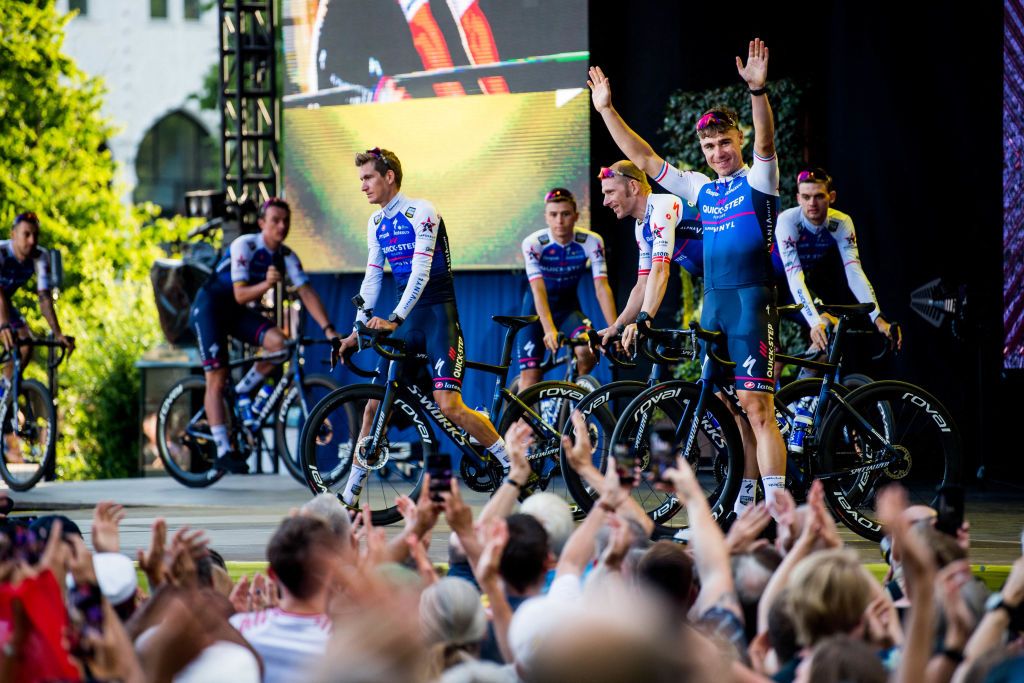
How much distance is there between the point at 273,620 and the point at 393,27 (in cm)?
1003

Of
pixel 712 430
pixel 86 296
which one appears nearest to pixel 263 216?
pixel 712 430

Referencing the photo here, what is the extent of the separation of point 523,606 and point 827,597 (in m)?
0.64

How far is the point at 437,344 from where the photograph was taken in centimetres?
676

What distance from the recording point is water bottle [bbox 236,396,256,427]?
9.68m

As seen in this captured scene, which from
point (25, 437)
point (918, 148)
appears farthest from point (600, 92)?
point (25, 437)

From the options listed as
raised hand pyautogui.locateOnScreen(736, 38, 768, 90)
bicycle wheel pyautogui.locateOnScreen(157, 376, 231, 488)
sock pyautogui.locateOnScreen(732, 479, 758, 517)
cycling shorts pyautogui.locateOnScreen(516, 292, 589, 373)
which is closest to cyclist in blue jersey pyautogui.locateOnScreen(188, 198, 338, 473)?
bicycle wheel pyautogui.locateOnScreen(157, 376, 231, 488)

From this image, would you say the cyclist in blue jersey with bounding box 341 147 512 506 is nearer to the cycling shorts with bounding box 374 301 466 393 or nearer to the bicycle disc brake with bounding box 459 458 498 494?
the cycling shorts with bounding box 374 301 466 393

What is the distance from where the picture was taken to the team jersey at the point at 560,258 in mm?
8727

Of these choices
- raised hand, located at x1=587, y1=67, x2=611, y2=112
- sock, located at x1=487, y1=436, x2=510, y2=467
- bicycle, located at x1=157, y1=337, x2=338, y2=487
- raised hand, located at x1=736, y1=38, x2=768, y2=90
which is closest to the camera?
raised hand, located at x1=736, y1=38, x2=768, y2=90

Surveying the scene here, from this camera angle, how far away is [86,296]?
23.8m

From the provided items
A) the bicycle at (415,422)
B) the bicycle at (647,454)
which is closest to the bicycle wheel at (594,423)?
the bicycle at (647,454)

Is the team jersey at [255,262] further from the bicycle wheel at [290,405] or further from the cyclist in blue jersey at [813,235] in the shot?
the cyclist in blue jersey at [813,235]

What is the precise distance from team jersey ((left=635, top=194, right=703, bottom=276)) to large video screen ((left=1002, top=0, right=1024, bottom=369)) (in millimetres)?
2817

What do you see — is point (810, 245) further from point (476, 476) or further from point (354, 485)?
point (354, 485)
